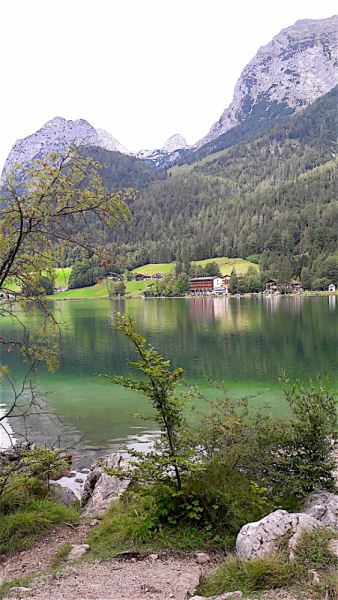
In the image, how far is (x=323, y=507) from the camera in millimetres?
5645

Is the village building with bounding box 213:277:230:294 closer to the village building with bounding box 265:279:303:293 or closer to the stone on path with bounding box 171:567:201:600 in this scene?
the village building with bounding box 265:279:303:293

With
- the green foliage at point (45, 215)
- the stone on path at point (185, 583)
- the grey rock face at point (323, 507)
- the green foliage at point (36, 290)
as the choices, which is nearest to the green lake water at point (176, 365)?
the green foliage at point (36, 290)

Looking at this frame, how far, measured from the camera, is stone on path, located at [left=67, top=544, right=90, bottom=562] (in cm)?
579

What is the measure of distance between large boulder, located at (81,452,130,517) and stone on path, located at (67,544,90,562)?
174 centimetres

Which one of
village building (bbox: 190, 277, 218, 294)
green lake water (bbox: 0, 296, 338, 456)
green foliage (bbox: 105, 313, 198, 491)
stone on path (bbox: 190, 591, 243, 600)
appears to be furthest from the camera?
village building (bbox: 190, 277, 218, 294)

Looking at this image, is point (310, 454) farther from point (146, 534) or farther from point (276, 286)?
point (276, 286)

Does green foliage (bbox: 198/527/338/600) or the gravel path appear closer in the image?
green foliage (bbox: 198/527/338/600)

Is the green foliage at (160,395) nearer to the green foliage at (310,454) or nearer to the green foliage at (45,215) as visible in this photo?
the green foliage at (45,215)

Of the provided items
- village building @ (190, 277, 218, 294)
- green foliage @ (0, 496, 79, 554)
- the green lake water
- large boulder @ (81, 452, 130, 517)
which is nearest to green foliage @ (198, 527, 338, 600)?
green foliage @ (0, 496, 79, 554)

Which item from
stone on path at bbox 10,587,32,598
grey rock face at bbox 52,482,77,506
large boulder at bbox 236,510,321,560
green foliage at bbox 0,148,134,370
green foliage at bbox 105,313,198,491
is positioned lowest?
grey rock face at bbox 52,482,77,506

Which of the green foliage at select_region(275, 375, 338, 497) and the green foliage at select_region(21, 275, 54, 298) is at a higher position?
the green foliage at select_region(21, 275, 54, 298)

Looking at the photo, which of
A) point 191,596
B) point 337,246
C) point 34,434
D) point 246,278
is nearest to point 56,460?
point 191,596

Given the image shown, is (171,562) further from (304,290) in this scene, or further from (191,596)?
(304,290)

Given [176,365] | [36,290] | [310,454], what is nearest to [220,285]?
[176,365]
